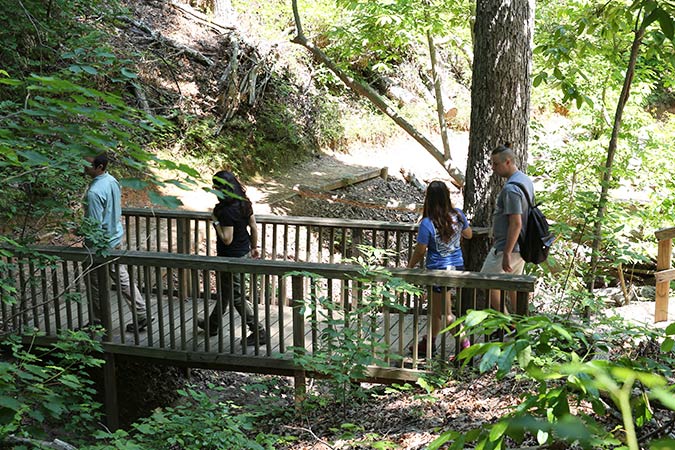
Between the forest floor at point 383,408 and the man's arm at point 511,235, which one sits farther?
the man's arm at point 511,235

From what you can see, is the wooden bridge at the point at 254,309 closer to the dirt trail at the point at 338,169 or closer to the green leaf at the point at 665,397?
the green leaf at the point at 665,397

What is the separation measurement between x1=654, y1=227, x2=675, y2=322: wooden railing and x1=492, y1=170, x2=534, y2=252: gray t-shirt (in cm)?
303

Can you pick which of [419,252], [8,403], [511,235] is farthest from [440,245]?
[8,403]

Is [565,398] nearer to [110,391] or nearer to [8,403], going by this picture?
[8,403]

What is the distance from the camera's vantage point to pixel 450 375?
5.33 metres

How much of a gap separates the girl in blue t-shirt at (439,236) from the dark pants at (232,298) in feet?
5.10

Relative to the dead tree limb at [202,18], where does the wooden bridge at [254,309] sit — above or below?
below

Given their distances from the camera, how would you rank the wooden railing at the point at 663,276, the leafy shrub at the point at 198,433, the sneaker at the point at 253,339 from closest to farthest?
the leafy shrub at the point at 198,433, the sneaker at the point at 253,339, the wooden railing at the point at 663,276

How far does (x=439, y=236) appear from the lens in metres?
5.77

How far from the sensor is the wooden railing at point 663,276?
7922 millimetres

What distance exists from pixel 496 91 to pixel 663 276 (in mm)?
3210

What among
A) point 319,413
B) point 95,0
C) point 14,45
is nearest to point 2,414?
point 319,413

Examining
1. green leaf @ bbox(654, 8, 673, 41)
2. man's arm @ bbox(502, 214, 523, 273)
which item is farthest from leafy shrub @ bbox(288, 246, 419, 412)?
green leaf @ bbox(654, 8, 673, 41)

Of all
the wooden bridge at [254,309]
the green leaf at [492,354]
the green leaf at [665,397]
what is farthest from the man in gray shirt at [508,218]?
the green leaf at [665,397]
